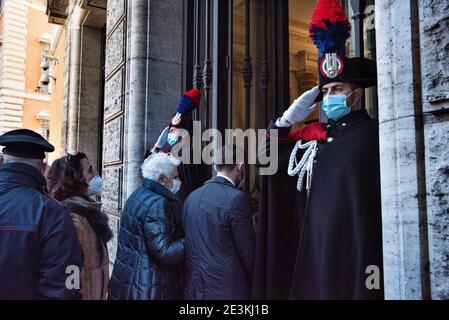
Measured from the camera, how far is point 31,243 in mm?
1652

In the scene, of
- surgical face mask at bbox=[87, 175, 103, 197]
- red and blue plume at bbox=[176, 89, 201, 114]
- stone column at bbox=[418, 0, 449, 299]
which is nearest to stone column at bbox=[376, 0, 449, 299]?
stone column at bbox=[418, 0, 449, 299]

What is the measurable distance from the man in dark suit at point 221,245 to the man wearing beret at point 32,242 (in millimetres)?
624

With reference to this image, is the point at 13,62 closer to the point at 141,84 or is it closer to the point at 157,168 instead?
the point at 141,84

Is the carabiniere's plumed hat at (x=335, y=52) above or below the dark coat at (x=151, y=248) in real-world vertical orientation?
above

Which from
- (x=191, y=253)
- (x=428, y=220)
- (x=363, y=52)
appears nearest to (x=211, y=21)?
(x=363, y=52)

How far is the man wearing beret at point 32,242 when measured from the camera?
5.37ft

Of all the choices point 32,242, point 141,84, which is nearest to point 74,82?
point 141,84

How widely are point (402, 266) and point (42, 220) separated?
1.50 metres

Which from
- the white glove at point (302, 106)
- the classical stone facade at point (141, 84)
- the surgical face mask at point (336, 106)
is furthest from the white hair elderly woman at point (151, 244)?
the classical stone facade at point (141, 84)

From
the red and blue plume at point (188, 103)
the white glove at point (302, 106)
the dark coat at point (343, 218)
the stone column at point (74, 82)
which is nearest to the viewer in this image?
the dark coat at point (343, 218)

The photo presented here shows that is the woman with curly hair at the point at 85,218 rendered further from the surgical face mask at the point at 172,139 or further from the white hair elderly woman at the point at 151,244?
the surgical face mask at the point at 172,139

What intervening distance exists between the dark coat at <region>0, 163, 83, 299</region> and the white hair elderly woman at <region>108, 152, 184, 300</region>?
0.46 metres

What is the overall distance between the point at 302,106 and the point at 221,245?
0.84 metres

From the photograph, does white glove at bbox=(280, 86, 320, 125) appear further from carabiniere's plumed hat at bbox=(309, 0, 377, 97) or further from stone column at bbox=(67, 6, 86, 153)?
stone column at bbox=(67, 6, 86, 153)
